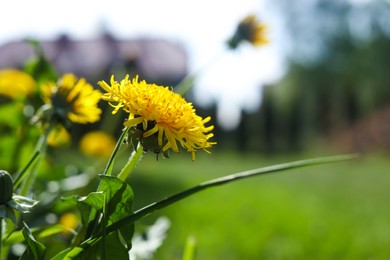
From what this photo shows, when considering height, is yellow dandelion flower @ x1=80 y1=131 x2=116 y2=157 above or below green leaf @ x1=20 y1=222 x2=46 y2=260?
below

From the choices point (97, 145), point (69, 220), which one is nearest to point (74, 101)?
point (69, 220)

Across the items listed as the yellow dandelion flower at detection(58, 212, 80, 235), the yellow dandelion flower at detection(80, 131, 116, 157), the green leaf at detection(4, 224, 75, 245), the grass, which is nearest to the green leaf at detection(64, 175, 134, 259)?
the green leaf at detection(4, 224, 75, 245)

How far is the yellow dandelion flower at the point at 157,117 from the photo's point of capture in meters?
0.55

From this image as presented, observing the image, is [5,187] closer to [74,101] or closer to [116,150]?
[116,150]

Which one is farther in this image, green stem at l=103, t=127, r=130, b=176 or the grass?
the grass

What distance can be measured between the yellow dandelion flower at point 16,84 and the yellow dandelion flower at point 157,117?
2.56 feet

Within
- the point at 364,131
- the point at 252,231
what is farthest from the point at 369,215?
the point at 364,131

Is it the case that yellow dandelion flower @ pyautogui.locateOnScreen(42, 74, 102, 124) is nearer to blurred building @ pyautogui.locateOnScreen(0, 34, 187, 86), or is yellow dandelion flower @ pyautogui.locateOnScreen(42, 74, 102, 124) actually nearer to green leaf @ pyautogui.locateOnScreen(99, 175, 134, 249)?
green leaf @ pyautogui.locateOnScreen(99, 175, 134, 249)

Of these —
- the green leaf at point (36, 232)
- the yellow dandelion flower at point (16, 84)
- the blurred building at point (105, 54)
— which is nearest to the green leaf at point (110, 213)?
the green leaf at point (36, 232)

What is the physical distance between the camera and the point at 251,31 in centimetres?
136

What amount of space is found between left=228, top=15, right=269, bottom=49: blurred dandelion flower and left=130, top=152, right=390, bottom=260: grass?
52 cm

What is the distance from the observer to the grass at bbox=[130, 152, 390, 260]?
2043mm

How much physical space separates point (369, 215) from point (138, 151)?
267 centimetres

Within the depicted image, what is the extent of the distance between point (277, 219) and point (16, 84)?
158 cm
